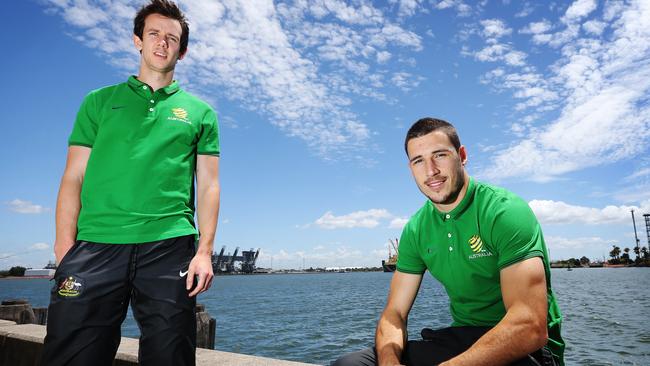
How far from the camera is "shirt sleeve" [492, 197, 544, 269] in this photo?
2180 mm

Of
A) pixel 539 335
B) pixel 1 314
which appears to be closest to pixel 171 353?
pixel 539 335

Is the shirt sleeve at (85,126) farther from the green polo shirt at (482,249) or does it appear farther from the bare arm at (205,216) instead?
the green polo shirt at (482,249)

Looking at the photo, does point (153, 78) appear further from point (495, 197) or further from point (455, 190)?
point (495, 197)

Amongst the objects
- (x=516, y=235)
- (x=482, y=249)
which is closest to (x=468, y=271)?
(x=482, y=249)

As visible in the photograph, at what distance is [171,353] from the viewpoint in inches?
78.5

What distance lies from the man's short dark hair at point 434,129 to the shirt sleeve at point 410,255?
69 centimetres

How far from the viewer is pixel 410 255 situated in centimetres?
283

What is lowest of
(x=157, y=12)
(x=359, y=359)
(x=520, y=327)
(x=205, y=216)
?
(x=359, y=359)

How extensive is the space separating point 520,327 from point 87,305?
2260mm

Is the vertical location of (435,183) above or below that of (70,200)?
above

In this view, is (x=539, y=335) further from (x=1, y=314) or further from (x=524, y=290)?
(x=1, y=314)

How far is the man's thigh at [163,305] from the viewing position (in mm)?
2006

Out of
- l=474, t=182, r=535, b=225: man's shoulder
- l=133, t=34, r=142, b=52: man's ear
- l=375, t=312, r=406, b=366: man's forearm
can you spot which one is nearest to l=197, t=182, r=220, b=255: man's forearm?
l=133, t=34, r=142, b=52: man's ear

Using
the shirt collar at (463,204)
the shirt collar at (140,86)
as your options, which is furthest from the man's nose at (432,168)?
the shirt collar at (140,86)
